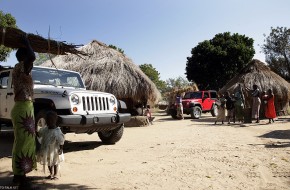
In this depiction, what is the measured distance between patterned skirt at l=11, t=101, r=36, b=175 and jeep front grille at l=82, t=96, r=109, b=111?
7.42 ft

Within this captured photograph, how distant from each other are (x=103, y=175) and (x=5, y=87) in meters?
4.35

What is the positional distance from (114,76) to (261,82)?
9675 mm

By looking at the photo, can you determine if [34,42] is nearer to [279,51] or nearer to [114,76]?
[114,76]

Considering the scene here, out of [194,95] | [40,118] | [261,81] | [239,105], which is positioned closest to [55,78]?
[40,118]

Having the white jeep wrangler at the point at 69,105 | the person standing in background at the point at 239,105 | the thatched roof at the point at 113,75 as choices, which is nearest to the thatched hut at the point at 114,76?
the thatched roof at the point at 113,75

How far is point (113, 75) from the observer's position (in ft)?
46.6

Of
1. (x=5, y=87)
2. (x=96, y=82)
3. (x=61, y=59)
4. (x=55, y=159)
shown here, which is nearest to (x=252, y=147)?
(x=55, y=159)

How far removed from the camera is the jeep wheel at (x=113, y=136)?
7703 mm

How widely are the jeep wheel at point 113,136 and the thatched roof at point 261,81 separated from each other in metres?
11.9

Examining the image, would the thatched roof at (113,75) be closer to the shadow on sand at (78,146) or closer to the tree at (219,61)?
the shadow on sand at (78,146)

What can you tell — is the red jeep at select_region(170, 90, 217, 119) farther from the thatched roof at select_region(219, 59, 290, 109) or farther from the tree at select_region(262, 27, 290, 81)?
the tree at select_region(262, 27, 290, 81)

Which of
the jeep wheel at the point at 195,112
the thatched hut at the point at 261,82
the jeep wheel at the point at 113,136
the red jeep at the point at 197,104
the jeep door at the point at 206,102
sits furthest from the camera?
the jeep door at the point at 206,102

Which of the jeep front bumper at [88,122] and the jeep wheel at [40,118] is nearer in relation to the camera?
the jeep front bumper at [88,122]

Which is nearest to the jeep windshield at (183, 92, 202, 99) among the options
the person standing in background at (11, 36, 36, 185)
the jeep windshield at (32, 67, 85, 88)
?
the jeep windshield at (32, 67, 85, 88)
